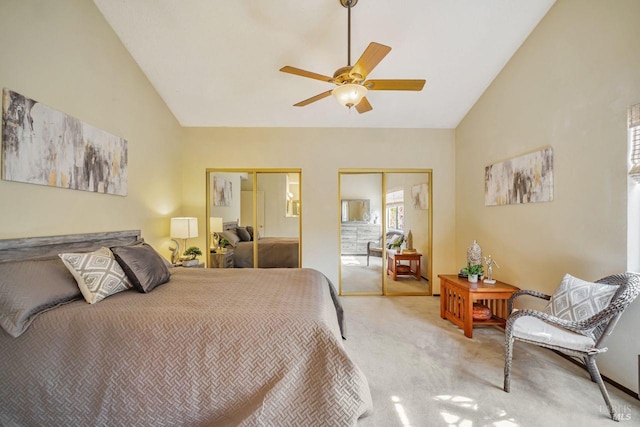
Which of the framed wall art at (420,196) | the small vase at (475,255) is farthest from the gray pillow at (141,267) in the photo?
the framed wall art at (420,196)

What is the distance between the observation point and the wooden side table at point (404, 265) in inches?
177

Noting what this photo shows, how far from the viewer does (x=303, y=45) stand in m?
2.88

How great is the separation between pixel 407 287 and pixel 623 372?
8.65 ft

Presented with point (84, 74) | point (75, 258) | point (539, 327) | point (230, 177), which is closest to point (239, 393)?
point (75, 258)

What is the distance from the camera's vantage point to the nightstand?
4.23 m

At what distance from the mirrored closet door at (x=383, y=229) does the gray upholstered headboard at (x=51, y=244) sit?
3102 mm

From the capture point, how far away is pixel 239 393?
1353 millimetres

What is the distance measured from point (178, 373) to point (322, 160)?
3.47 metres

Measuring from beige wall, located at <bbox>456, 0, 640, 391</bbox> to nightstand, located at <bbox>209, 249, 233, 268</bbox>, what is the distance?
12.7ft

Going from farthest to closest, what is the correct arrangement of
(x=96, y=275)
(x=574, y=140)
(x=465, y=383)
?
(x=574, y=140), (x=465, y=383), (x=96, y=275)

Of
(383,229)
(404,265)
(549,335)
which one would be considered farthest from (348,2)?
(404,265)

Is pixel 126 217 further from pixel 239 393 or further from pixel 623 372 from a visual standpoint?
pixel 623 372

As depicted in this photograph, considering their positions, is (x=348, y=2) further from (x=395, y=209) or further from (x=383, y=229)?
(x=383, y=229)

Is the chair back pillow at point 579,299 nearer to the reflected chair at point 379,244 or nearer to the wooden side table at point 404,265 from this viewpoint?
the wooden side table at point 404,265
